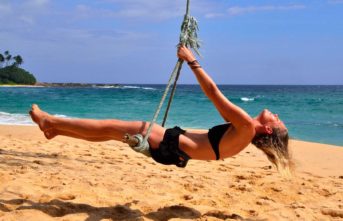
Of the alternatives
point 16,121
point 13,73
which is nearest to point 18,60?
point 13,73

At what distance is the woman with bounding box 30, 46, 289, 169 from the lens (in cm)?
355

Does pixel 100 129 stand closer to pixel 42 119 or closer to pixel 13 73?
pixel 42 119

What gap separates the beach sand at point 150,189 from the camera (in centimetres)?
379

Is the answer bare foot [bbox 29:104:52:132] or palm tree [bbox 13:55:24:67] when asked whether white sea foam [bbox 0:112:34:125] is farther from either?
palm tree [bbox 13:55:24:67]

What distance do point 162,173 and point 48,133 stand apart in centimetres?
219

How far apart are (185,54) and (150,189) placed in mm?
1610


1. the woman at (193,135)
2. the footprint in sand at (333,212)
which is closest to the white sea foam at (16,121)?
the woman at (193,135)

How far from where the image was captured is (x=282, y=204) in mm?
4312

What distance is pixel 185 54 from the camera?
3699 millimetres

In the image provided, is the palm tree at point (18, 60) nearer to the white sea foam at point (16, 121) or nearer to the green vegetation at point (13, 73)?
the green vegetation at point (13, 73)

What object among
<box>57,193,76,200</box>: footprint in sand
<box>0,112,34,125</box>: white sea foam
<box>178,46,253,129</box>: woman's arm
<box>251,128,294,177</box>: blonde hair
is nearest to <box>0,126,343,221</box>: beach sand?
<box>57,193,76,200</box>: footprint in sand

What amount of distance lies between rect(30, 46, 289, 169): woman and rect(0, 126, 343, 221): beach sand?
566 mm

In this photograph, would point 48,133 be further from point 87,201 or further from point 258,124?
point 258,124

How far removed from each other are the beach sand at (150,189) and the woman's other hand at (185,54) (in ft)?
4.37
